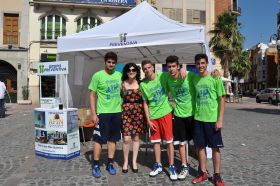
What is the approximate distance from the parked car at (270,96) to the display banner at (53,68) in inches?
1102

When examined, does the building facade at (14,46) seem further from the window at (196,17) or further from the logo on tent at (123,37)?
the logo on tent at (123,37)

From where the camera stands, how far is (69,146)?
7.25 m

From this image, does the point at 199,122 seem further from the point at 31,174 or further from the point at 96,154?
the point at 31,174

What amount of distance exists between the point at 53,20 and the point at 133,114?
2730cm

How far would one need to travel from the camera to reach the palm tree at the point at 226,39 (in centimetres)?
3694

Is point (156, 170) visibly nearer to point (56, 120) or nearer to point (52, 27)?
point (56, 120)

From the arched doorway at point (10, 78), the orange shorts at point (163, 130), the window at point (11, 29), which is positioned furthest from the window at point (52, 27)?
the orange shorts at point (163, 130)

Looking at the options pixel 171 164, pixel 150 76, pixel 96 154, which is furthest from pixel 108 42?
pixel 171 164

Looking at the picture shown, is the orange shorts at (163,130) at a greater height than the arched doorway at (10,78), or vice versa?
the arched doorway at (10,78)

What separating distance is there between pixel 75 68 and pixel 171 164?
5507 millimetres

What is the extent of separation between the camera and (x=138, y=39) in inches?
290

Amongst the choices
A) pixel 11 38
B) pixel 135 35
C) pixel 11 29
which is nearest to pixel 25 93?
pixel 11 38

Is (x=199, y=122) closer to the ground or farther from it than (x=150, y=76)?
closer to the ground

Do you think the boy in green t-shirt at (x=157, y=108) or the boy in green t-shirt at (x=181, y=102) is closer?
the boy in green t-shirt at (x=181, y=102)
